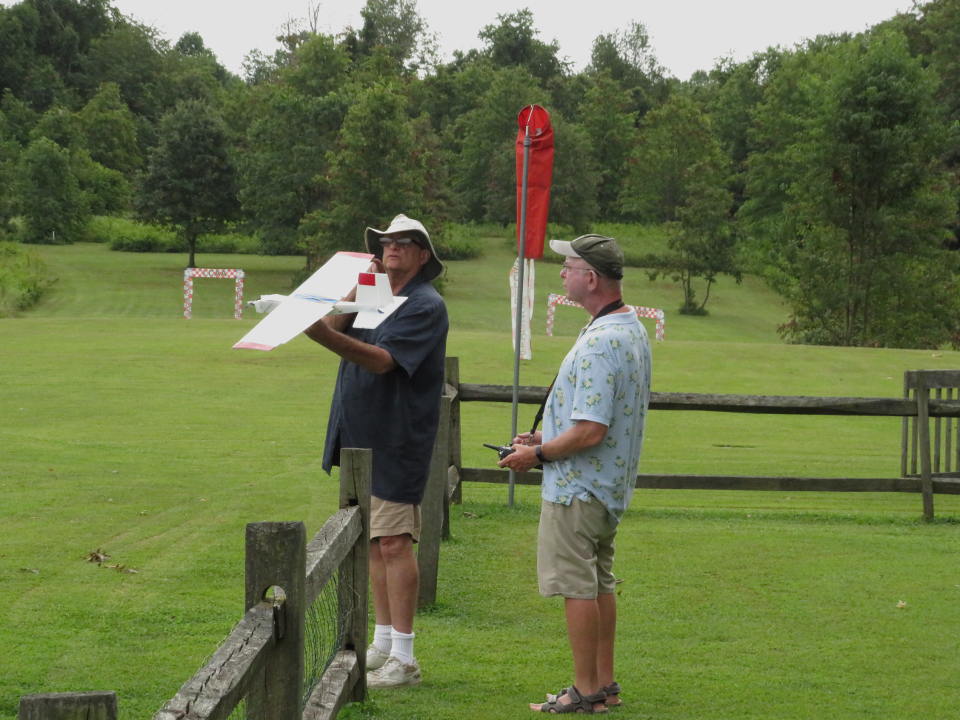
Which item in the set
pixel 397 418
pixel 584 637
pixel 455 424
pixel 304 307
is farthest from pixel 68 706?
pixel 455 424

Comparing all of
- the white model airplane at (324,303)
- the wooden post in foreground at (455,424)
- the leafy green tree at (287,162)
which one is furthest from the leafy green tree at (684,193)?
the white model airplane at (324,303)

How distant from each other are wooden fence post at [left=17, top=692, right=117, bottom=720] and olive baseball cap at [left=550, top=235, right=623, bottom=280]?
326cm

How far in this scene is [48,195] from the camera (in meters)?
63.8

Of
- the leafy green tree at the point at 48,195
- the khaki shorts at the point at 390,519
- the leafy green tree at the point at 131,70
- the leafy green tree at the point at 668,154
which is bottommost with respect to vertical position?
the khaki shorts at the point at 390,519

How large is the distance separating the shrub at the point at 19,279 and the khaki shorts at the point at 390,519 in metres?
34.2

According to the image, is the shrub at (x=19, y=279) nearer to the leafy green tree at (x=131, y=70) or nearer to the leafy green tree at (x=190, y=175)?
the leafy green tree at (x=190, y=175)

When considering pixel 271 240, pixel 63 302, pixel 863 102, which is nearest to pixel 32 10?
pixel 271 240

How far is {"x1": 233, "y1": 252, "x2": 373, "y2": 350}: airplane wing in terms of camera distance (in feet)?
13.2

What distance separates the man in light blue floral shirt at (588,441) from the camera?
4.88 m

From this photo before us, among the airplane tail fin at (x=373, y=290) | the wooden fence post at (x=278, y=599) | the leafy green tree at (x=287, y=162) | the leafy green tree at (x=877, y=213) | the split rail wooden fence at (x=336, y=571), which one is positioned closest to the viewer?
the split rail wooden fence at (x=336, y=571)

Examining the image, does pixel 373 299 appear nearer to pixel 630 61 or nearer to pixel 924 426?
pixel 924 426

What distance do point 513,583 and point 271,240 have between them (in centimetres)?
5050

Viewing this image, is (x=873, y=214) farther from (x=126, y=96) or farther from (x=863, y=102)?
(x=126, y=96)

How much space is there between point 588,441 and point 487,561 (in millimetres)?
3956
